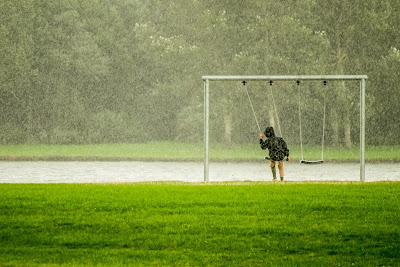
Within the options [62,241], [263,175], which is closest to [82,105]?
[263,175]

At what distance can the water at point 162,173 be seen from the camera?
795 inches

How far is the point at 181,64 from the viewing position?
4522cm

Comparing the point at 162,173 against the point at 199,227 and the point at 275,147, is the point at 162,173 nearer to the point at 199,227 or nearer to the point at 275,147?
the point at 275,147

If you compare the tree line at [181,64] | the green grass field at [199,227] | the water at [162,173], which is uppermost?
the tree line at [181,64]

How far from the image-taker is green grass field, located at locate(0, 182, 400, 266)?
26.0 ft

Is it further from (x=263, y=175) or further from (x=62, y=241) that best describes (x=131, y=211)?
(x=263, y=175)

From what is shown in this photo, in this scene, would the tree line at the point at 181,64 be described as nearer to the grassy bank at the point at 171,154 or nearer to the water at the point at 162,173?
the grassy bank at the point at 171,154

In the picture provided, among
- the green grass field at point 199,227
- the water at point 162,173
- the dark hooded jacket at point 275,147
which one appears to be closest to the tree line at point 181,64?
the water at point 162,173

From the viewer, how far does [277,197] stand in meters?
13.4

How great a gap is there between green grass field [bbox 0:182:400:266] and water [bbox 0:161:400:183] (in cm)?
525

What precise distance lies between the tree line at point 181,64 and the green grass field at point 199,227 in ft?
84.3

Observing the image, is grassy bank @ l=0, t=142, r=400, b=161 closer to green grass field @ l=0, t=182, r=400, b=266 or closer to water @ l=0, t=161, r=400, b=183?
water @ l=0, t=161, r=400, b=183

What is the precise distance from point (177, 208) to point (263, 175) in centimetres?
1052

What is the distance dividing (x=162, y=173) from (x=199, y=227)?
43.2 feet
